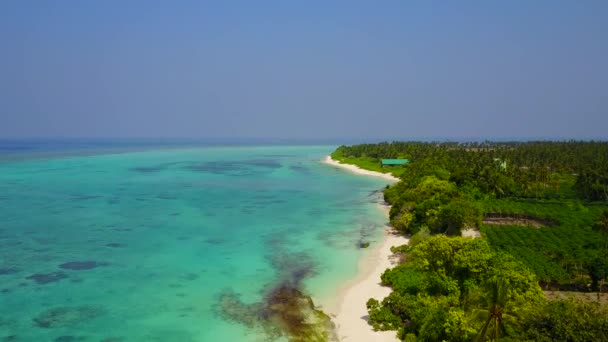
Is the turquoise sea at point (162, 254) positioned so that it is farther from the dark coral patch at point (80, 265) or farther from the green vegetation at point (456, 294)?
the green vegetation at point (456, 294)

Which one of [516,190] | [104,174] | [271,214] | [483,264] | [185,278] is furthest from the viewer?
[104,174]

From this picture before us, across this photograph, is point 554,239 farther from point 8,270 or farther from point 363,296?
point 8,270

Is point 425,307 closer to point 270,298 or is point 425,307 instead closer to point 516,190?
point 270,298

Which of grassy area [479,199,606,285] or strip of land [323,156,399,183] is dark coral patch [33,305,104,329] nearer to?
grassy area [479,199,606,285]

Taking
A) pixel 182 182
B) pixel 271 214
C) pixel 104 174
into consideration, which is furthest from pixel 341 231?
pixel 104 174

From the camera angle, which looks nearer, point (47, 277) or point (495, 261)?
point (495, 261)

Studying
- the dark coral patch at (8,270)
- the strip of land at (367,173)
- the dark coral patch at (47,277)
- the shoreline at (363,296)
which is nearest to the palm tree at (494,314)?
the shoreline at (363,296)

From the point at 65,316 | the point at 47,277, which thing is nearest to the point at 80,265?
the point at 47,277
